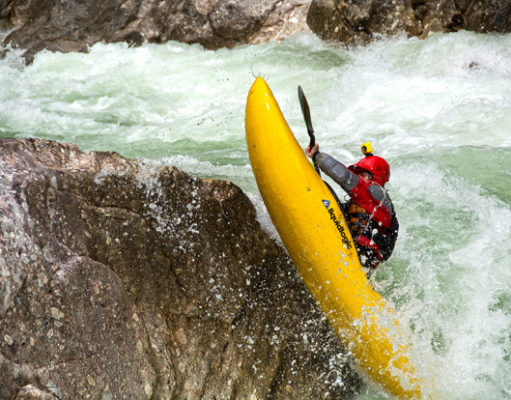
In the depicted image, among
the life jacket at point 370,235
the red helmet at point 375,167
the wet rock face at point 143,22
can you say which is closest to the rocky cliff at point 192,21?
the wet rock face at point 143,22

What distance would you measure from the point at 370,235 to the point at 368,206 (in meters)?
0.17

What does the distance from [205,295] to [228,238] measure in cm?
34

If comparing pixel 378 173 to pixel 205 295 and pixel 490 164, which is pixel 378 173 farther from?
pixel 490 164

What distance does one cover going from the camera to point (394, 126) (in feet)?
18.2

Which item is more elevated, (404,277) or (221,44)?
(221,44)

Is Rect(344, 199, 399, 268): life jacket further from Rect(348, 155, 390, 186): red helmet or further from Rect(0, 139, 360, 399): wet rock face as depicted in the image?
Rect(0, 139, 360, 399): wet rock face

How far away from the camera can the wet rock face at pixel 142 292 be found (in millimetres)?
2164

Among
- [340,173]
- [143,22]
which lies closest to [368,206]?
[340,173]

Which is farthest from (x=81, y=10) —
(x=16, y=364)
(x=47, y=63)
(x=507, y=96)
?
(x=16, y=364)

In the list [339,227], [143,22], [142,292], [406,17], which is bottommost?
[142,292]

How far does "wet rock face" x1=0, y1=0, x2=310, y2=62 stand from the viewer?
7922mm

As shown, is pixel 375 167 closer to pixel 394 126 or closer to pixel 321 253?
pixel 321 253

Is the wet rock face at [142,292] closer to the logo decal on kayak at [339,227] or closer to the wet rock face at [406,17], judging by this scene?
the logo decal on kayak at [339,227]

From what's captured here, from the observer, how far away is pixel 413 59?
273 inches
